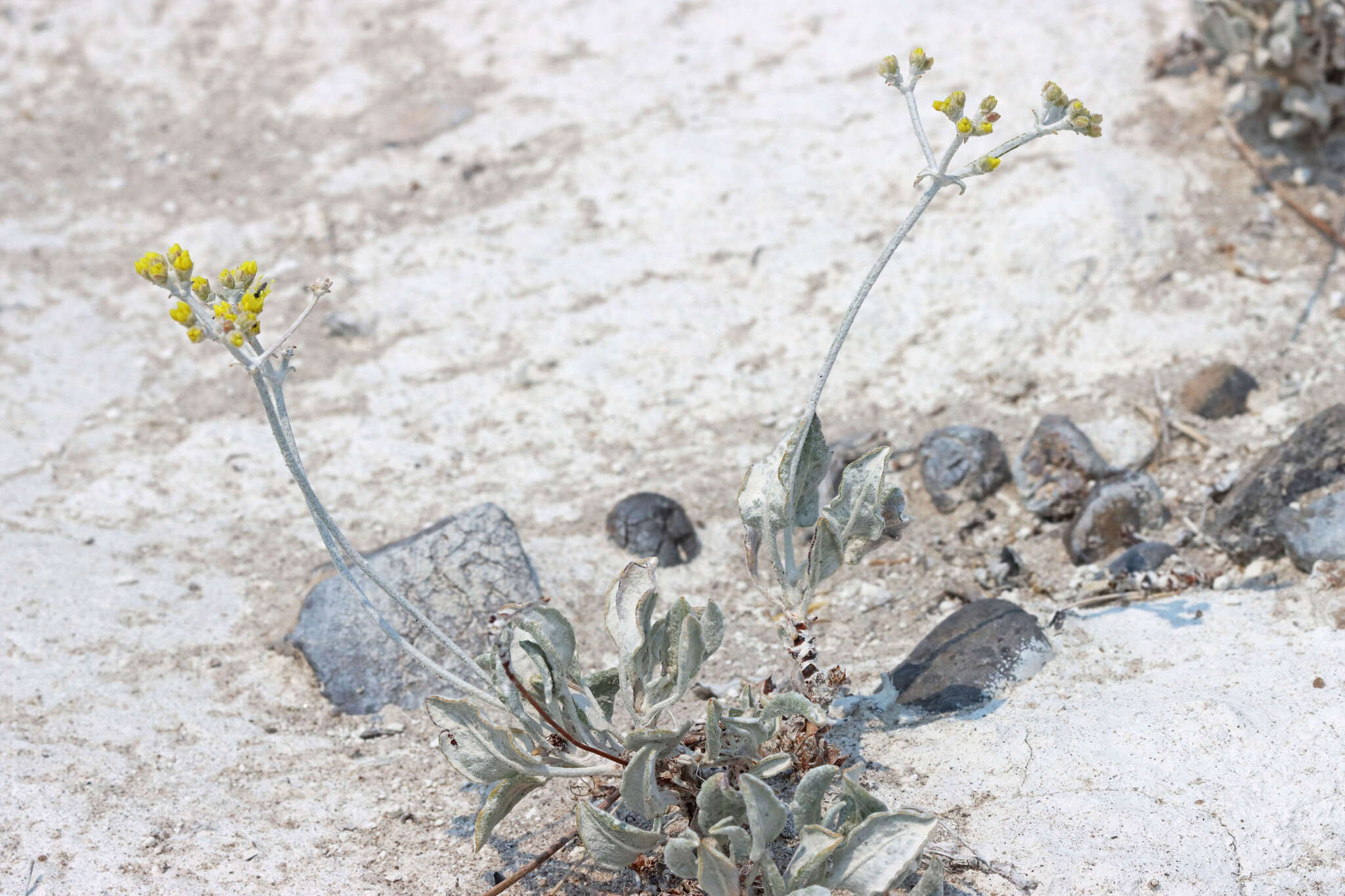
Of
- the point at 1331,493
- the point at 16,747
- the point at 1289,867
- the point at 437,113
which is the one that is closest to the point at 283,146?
the point at 437,113

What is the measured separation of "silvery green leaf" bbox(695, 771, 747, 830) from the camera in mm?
2096

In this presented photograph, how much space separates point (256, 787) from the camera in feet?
9.13

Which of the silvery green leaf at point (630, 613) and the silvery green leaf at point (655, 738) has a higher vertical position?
the silvery green leaf at point (630, 613)

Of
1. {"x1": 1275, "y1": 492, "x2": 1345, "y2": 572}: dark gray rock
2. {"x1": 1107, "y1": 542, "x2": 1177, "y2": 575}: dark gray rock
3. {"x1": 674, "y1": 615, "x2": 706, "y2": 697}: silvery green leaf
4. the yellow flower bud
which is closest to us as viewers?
the yellow flower bud

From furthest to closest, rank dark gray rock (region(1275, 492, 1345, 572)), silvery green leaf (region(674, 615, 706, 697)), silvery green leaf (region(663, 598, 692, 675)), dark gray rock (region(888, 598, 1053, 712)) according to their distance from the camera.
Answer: dark gray rock (region(1275, 492, 1345, 572))
dark gray rock (region(888, 598, 1053, 712))
silvery green leaf (region(663, 598, 692, 675))
silvery green leaf (region(674, 615, 706, 697))

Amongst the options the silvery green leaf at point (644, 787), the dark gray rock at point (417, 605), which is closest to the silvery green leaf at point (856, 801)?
the silvery green leaf at point (644, 787)

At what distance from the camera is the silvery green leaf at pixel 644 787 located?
208 cm

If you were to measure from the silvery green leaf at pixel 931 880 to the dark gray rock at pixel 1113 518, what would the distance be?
5.90 feet

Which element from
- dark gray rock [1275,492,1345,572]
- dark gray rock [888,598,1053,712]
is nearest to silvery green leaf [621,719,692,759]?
dark gray rock [888,598,1053,712]

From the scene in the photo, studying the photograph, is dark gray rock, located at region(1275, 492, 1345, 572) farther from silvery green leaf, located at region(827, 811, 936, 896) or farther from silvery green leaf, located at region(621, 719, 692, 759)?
silvery green leaf, located at region(621, 719, 692, 759)

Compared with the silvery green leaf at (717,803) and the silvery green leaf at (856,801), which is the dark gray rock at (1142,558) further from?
the silvery green leaf at (717,803)

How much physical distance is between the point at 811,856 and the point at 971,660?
3.51 ft

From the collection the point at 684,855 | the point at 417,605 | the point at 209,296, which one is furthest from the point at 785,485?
the point at 417,605

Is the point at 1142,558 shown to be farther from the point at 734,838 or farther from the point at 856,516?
the point at 734,838
